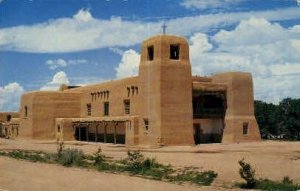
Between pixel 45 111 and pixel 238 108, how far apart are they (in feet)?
78.8

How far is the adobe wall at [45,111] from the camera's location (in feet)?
187

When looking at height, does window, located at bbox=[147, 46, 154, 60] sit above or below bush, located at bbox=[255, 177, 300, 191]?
above

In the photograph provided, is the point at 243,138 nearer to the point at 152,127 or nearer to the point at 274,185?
the point at 152,127

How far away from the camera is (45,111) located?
57.4m

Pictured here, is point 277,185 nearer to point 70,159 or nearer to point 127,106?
point 70,159

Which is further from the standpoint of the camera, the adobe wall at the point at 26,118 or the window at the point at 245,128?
the adobe wall at the point at 26,118

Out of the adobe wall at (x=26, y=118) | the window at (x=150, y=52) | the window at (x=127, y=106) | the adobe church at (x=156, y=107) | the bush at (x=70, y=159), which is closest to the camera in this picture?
the bush at (x=70, y=159)

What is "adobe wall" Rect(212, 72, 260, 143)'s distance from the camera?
45156 millimetres

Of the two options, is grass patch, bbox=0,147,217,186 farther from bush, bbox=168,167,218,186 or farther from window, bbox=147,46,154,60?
window, bbox=147,46,154,60

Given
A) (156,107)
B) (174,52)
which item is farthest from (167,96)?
(174,52)

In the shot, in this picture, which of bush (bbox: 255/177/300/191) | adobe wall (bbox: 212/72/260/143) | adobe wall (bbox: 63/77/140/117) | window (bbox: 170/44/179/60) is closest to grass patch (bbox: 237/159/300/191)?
bush (bbox: 255/177/300/191)

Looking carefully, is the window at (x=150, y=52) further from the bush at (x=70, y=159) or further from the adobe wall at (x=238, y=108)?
the bush at (x=70, y=159)

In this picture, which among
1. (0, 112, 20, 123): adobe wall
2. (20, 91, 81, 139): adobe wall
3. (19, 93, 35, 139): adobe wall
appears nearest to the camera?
(20, 91, 81, 139): adobe wall

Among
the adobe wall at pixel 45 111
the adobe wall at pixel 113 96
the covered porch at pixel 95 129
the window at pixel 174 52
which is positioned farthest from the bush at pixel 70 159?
the adobe wall at pixel 45 111
